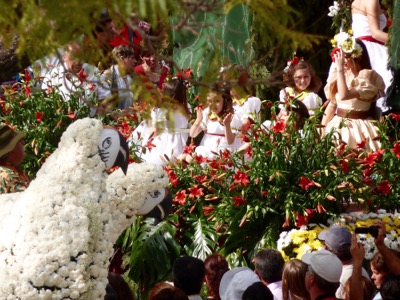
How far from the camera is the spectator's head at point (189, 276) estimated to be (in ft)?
21.0

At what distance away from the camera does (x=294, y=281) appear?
6.35m

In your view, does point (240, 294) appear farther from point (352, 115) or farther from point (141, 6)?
point (352, 115)

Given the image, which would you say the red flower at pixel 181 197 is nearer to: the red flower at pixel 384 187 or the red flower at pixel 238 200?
the red flower at pixel 238 200

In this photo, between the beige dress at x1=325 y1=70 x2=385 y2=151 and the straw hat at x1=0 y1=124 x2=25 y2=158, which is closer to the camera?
the straw hat at x1=0 y1=124 x2=25 y2=158

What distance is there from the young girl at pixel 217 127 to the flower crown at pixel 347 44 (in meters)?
1.21

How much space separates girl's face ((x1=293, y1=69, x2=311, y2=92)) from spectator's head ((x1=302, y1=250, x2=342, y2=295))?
3.90 m

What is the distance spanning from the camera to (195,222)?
873cm

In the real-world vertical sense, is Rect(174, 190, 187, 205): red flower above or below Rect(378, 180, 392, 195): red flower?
below

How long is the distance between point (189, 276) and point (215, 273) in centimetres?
55

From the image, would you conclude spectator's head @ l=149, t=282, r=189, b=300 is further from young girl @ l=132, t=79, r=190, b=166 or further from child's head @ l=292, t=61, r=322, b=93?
child's head @ l=292, t=61, r=322, b=93

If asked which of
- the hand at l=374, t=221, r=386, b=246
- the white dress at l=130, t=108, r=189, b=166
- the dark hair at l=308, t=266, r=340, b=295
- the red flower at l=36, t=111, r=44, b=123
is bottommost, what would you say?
the white dress at l=130, t=108, r=189, b=166

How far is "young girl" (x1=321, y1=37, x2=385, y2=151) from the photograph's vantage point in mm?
9562

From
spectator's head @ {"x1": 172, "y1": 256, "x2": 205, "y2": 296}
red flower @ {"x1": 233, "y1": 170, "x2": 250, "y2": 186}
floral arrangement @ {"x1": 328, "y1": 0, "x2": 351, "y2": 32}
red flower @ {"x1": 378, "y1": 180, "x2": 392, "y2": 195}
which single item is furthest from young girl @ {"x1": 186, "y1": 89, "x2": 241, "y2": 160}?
spectator's head @ {"x1": 172, "y1": 256, "x2": 205, "y2": 296}

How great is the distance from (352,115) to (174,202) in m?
2.17
